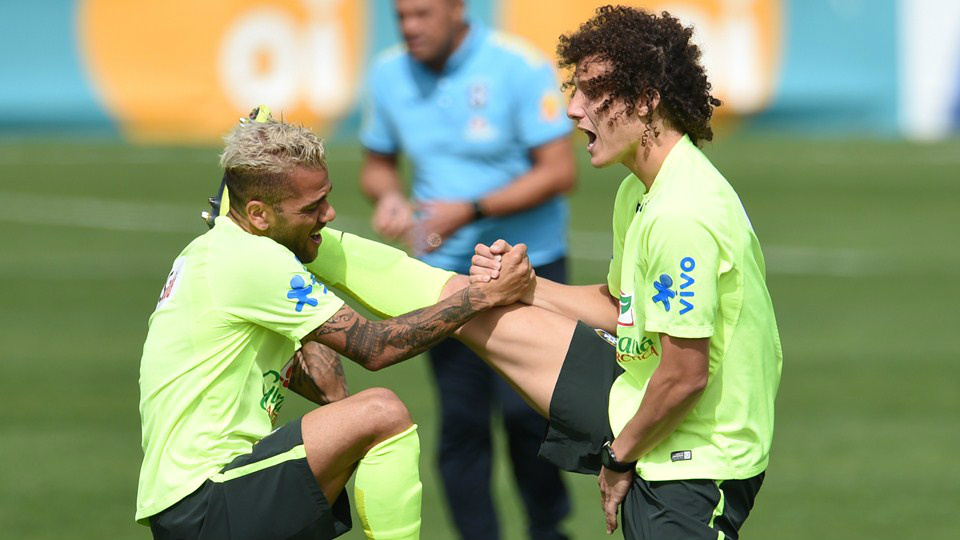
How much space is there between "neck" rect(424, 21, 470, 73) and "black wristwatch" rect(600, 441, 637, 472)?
9.44 ft

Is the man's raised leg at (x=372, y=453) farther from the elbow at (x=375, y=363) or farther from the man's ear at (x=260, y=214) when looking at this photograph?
the man's ear at (x=260, y=214)

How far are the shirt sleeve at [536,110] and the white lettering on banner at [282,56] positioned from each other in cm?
1404

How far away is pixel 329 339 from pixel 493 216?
2.34 metres

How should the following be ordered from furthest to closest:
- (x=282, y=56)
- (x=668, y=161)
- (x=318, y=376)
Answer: (x=282, y=56), (x=318, y=376), (x=668, y=161)

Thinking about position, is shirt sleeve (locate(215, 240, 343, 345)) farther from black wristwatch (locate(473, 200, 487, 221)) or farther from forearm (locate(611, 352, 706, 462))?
black wristwatch (locate(473, 200, 487, 221))

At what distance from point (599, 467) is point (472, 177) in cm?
254

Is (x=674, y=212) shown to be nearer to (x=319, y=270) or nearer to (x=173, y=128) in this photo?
(x=319, y=270)

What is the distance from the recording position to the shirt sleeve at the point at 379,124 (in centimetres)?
753

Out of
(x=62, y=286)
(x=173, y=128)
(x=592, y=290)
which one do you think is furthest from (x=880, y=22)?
(x=592, y=290)

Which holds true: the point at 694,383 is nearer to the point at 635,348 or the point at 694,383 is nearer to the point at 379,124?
the point at 635,348

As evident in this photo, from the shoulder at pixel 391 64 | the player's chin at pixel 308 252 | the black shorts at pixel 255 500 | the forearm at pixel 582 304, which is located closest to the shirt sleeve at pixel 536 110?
the shoulder at pixel 391 64

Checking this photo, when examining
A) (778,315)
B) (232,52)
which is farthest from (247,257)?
(232,52)

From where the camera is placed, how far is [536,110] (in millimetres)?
7141

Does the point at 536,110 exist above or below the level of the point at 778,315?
above
